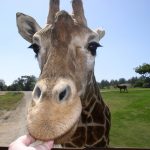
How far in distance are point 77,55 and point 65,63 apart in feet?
1.47

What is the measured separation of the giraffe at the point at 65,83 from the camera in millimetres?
3193

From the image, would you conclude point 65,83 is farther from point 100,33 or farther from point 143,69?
point 143,69

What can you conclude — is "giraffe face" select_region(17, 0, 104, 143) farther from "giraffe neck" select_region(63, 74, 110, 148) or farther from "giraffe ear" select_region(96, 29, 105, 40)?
"giraffe ear" select_region(96, 29, 105, 40)

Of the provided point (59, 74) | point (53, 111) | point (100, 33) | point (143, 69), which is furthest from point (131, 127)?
point (143, 69)

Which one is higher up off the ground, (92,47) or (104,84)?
(104,84)

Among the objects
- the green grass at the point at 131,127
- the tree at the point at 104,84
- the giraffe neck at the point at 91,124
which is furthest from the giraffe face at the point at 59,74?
the tree at the point at 104,84

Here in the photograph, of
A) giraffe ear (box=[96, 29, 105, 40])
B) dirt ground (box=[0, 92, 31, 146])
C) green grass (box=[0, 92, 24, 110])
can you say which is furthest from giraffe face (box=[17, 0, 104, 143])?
green grass (box=[0, 92, 24, 110])

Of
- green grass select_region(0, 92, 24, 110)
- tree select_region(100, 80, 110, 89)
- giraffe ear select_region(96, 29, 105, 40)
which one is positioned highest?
tree select_region(100, 80, 110, 89)

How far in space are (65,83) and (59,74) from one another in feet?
0.48

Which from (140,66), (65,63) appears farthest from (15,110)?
(140,66)

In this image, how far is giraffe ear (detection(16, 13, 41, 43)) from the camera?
4.96m

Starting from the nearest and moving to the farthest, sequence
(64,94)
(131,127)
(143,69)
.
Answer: (64,94) < (131,127) < (143,69)

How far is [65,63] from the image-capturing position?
3.73 meters

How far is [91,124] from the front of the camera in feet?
16.4
